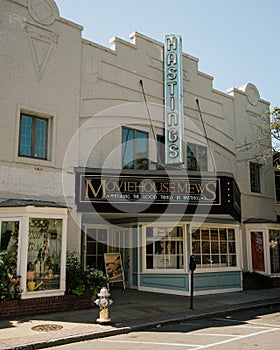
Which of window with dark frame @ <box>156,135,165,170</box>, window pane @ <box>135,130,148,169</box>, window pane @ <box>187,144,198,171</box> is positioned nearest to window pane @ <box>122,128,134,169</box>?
window pane @ <box>135,130,148,169</box>

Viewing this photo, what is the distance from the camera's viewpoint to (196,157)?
57.2 ft

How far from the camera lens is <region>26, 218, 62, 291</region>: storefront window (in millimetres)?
10961

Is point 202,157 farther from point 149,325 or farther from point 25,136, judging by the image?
point 149,325

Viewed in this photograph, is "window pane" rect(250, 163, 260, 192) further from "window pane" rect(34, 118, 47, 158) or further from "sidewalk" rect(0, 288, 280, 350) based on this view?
"window pane" rect(34, 118, 47, 158)

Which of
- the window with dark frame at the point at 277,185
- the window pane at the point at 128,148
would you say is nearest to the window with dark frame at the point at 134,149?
the window pane at the point at 128,148

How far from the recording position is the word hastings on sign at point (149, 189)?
12.7 metres

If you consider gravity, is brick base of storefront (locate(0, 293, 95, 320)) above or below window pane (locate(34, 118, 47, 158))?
below

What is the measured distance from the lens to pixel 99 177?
501 inches

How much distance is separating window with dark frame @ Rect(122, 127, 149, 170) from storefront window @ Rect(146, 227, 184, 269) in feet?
8.34

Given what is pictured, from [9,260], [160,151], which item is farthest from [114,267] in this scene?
[9,260]

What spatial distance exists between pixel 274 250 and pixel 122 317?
1117 centimetres

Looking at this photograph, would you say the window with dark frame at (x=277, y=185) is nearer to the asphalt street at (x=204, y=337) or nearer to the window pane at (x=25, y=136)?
the asphalt street at (x=204, y=337)

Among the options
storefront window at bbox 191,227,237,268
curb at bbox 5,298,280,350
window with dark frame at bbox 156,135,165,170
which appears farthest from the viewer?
window with dark frame at bbox 156,135,165,170

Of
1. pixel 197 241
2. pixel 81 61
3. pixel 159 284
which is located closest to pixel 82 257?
pixel 159 284
